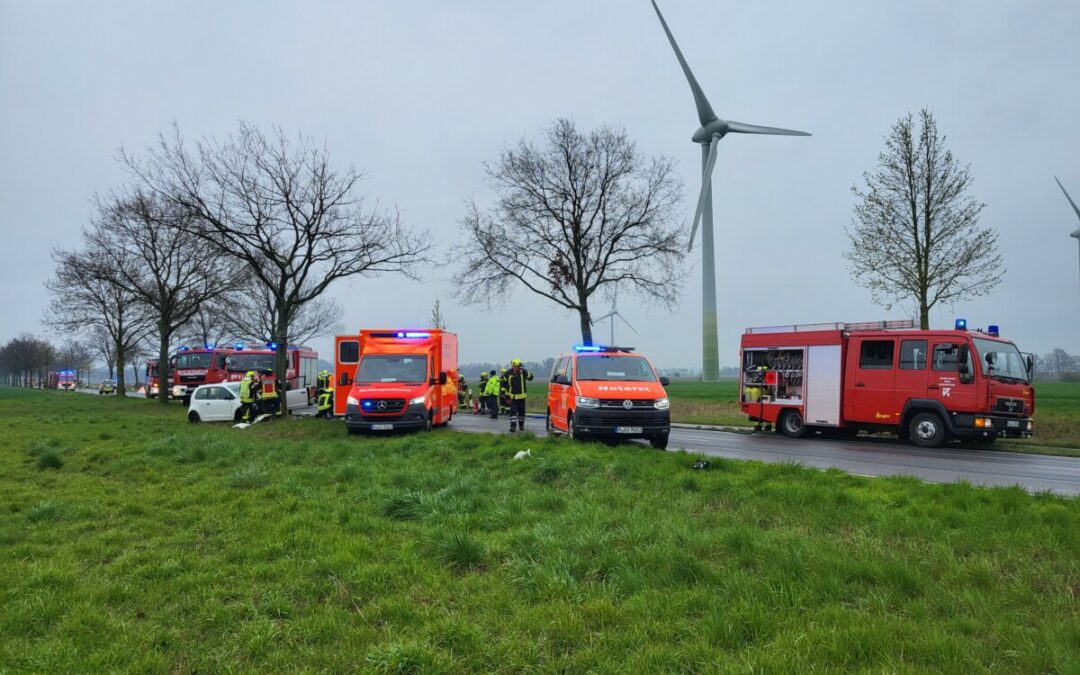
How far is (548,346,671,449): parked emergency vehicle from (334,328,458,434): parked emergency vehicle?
4041mm

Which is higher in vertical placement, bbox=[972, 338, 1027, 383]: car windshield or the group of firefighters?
bbox=[972, 338, 1027, 383]: car windshield

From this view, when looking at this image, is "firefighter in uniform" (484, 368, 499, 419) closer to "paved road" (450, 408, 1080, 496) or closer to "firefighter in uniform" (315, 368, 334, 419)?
"firefighter in uniform" (315, 368, 334, 419)

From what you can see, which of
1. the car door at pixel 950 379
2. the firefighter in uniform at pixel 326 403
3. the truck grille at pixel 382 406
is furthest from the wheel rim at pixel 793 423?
the firefighter in uniform at pixel 326 403

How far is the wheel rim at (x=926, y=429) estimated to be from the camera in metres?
15.4

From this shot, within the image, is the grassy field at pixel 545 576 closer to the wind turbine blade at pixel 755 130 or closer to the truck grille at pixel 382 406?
the truck grille at pixel 382 406

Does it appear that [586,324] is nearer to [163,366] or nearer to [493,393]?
[493,393]

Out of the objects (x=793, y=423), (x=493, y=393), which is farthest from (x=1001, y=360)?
(x=493, y=393)

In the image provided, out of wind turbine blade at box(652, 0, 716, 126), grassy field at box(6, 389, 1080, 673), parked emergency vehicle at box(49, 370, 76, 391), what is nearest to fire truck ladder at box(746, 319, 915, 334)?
grassy field at box(6, 389, 1080, 673)

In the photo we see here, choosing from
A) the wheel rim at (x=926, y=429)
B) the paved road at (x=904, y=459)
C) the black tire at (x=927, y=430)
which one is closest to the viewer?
the paved road at (x=904, y=459)

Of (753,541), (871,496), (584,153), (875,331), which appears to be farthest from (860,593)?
(584,153)

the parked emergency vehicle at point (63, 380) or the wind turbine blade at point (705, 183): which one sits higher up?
the wind turbine blade at point (705, 183)

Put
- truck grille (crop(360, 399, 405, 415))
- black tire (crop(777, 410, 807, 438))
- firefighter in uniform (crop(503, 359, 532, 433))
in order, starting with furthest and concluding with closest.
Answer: black tire (crop(777, 410, 807, 438)) → firefighter in uniform (crop(503, 359, 532, 433)) → truck grille (crop(360, 399, 405, 415))

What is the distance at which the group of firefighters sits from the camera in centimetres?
1764

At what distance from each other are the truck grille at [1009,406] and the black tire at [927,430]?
1.16 meters
